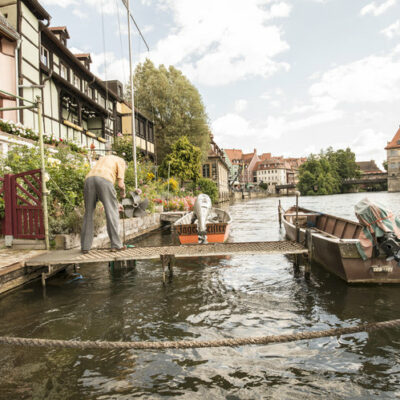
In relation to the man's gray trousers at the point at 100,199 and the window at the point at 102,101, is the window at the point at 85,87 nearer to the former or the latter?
the window at the point at 102,101

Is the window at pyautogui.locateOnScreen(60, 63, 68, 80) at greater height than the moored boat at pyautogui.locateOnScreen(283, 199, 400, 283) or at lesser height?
greater

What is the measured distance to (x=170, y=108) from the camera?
1475 inches

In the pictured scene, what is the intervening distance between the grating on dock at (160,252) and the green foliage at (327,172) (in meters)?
84.3

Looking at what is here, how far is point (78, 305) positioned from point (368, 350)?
13.3 feet

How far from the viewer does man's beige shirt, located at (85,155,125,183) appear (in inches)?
237

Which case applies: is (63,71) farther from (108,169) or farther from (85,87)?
(108,169)

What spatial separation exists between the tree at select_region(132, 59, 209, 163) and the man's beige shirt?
31054mm

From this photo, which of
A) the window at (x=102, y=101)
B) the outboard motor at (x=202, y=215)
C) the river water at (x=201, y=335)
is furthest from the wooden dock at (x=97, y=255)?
the window at (x=102, y=101)

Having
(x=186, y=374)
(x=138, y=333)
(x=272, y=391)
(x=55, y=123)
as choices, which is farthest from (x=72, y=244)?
(x=55, y=123)

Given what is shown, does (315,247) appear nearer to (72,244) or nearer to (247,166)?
(72,244)

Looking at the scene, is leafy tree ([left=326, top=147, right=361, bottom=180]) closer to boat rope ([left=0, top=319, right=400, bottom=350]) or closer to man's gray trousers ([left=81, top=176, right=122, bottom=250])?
man's gray trousers ([left=81, top=176, right=122, bottom=250])

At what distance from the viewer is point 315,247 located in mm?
8055

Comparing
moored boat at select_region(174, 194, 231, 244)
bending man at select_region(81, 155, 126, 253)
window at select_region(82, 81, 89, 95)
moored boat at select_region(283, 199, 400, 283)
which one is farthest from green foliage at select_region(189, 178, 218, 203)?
moored boat at select_region(283, 199, 400, 283)

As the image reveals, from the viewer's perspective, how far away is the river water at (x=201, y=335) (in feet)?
10.2
